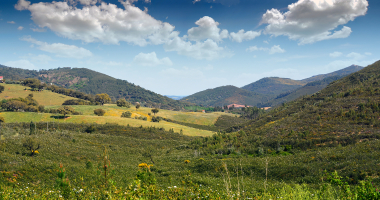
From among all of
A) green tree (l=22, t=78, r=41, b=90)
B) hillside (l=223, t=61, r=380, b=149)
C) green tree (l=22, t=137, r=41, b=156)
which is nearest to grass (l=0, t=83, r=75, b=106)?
green tree (l=22, t=78, r=41, b=90)

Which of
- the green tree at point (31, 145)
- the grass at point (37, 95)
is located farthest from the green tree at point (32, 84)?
the green tree at point (31, 145)

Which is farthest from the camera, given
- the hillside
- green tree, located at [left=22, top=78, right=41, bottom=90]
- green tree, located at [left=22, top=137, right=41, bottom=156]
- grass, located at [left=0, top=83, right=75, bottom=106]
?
green tree, located at [left=22, top=78, right=41, bottom=90]

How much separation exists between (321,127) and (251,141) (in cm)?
1015

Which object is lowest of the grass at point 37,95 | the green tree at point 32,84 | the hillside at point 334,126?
the hillside at point 334,126

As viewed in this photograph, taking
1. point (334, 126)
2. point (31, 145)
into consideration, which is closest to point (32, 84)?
point (31, 145)

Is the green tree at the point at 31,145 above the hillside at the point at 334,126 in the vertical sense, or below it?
below

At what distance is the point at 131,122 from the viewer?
7094 cm

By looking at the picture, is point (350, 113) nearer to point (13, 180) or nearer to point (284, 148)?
point (284, 148)

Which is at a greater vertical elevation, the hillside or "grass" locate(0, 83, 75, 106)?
"grass" locate(0, 83, 75, 106)

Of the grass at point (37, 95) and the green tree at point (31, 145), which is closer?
the green tree at point (31, 145)

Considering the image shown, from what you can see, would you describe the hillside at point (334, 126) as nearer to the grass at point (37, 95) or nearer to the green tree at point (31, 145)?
the green tree at point (31, 145)

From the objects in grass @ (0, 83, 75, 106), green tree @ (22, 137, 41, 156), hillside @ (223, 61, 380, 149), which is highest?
grass @ (0, 83, 75, 106)

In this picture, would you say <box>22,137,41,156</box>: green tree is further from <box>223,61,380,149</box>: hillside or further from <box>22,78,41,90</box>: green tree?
<box>22,78,41,90</box>: green tree

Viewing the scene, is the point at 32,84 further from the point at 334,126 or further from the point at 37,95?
the point at 334,126
